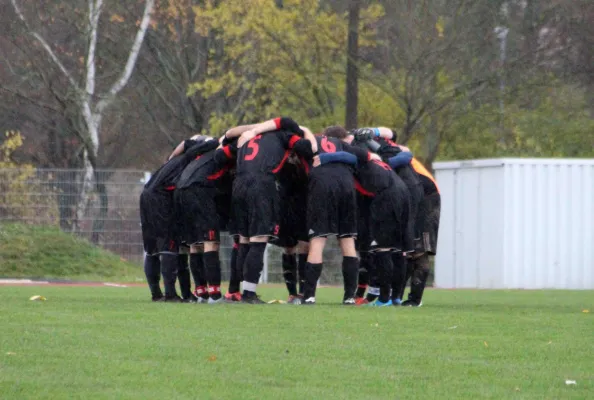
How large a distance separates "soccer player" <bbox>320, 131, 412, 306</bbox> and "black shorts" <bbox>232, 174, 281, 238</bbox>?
1065mm

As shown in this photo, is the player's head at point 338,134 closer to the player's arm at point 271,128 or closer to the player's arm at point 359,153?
the player's arm at point 359,153

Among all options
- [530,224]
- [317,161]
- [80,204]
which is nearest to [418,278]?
[317,161]

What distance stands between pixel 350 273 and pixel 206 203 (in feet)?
5.26

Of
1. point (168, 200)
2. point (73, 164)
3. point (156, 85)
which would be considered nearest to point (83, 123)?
point (156, 85)

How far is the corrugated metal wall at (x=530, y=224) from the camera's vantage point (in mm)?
25500

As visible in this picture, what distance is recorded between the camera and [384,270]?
13727mm

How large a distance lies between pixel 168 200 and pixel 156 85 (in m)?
27.5

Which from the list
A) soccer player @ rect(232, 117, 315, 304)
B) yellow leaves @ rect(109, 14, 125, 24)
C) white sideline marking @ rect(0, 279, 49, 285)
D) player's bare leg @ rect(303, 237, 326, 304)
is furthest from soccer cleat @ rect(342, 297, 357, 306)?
yellow leaves @ rect(109, 14, 125, 24)

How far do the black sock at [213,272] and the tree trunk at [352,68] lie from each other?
18.3 metres

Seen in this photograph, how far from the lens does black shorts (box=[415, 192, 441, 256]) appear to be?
14.4 meters

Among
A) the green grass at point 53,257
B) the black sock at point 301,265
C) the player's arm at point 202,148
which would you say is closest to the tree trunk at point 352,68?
the green grass at point 53,257

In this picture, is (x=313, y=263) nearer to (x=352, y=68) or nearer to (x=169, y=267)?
(x=169, y=267)

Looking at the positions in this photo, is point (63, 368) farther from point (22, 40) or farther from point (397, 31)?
point (22, 40)

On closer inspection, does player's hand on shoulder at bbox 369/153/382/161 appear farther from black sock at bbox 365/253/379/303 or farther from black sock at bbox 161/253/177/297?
black sock at bbox 161/253/177/297
